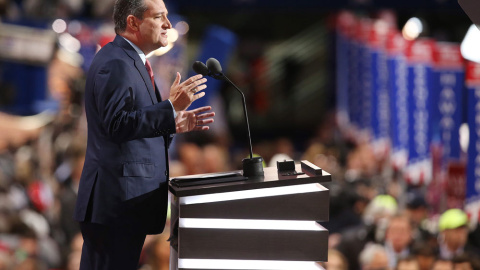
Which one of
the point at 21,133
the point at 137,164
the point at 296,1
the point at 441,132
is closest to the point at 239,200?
the point at 137,164

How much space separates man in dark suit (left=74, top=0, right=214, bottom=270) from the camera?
261 cm

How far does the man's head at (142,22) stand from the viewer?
8.89ft

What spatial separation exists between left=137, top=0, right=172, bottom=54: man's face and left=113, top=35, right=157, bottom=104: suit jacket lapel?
5 centimetres

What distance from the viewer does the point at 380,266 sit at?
6.10 metres

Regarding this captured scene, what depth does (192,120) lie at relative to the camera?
2740 millimetres

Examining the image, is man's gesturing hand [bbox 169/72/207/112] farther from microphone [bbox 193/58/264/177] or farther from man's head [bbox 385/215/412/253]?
man's head [bbox 385/215/412/253]

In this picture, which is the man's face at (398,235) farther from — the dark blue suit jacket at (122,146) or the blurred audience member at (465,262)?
the dark blue suit jacket at (122,146)

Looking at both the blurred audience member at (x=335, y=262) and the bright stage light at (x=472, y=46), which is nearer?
the blurred audience member at (x=335, y=262)

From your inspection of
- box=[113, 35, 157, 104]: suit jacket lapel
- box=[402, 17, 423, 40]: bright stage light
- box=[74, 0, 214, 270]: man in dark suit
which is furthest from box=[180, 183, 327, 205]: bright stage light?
box=[402, 17, 423, 40]: bright stage light

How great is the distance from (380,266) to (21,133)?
4.02 m

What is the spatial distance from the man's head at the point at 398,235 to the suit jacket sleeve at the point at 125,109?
427cm

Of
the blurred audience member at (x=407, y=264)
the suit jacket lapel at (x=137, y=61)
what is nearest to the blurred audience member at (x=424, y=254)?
the blurred audience member at (x=407, y=264)

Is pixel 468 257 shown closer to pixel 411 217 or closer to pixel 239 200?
pixel 411 217

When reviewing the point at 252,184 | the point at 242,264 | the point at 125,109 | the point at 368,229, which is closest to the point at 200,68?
the point at 125,109
